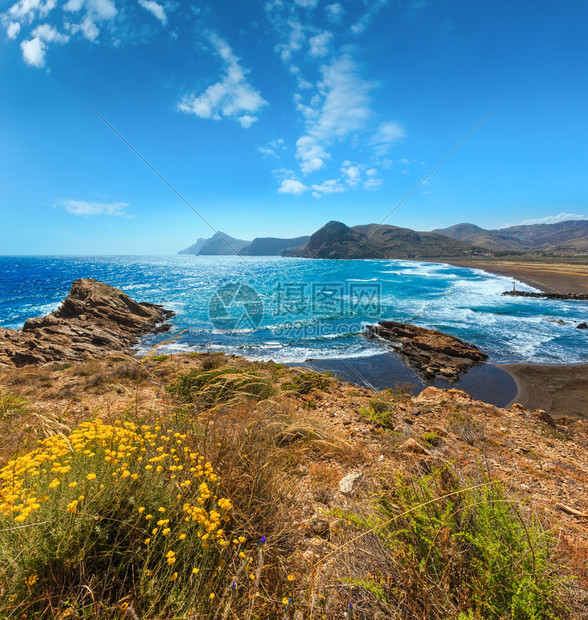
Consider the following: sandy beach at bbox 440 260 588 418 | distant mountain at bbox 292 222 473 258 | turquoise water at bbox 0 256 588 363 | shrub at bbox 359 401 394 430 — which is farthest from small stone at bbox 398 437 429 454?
distant mountain at bbox 292 222 473 258

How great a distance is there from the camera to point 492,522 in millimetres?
1660

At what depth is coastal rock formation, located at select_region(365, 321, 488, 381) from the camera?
43.9 feet

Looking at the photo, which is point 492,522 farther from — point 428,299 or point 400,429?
point 428,299

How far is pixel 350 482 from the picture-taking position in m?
2.93

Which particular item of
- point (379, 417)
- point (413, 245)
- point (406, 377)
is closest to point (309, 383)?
point (379, 417)

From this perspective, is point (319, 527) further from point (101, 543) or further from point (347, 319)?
point (347, 319)

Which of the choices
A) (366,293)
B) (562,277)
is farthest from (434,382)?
(562,277)

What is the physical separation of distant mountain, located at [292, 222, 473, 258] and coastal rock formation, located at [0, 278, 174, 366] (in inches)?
3773

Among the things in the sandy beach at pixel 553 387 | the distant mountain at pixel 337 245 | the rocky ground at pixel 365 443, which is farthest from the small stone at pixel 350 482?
the distant mountain at pixel 337 245

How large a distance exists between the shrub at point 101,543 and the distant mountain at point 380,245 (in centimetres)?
11249

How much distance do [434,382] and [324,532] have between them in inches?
475

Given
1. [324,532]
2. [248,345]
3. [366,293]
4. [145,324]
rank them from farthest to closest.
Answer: [366,293] → [145,324] → [248,345] → [324,532]

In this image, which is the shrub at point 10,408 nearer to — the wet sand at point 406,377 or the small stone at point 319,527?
the small stone at point 319,527

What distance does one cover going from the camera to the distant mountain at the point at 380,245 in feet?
413
